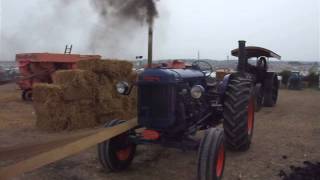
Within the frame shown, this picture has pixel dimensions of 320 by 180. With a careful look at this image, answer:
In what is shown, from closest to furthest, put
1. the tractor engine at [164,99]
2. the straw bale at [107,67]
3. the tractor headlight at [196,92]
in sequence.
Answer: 1. the tractor engine at [164,99]
2. the tractor headlight at [196,92]
3. the straw bale at [107,67]

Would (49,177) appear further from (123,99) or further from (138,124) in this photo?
(123,99)

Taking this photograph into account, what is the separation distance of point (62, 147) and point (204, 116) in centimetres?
298

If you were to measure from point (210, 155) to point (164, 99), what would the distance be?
1012mm

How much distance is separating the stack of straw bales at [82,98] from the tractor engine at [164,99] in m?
4.25

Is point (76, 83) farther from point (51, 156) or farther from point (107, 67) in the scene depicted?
point (51, 156)

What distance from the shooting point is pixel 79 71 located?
10.2m

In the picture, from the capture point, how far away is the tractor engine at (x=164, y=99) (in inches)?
231

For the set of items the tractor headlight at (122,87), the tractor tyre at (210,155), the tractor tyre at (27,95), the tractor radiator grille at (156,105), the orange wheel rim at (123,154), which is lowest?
the tractor tyre at (27,95)

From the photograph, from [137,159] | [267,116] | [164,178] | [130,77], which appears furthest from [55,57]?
[164,178]

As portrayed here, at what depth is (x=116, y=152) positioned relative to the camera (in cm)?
623

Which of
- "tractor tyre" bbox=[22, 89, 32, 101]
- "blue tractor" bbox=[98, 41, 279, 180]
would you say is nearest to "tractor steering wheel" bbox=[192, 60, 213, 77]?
"blue tractor" bbox=[98, 41, 279, 180]

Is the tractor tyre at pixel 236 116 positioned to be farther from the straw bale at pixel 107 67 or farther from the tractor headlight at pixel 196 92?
the straw bale at pixel 107 67

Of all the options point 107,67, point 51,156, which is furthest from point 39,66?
point 51,156

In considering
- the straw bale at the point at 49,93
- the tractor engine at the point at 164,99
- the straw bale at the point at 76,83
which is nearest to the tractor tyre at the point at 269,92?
the straw bale at the point at 76,83
